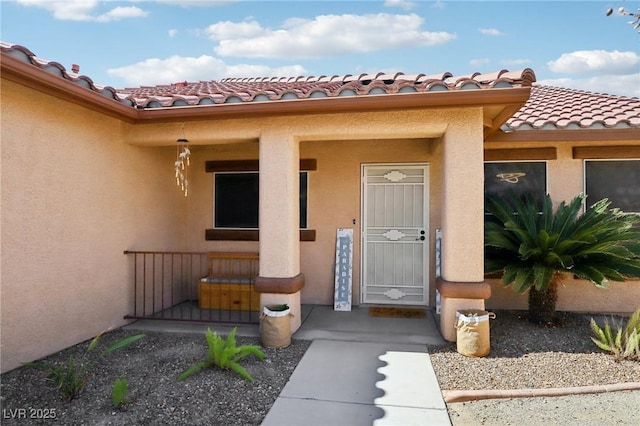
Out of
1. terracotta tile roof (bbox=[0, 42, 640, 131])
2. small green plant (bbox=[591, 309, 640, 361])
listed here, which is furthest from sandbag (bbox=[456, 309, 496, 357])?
terracotta tile roof (bbox=[0, 42, 640, 131])

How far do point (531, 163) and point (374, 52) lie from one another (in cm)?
491

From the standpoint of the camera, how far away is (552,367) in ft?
14.7

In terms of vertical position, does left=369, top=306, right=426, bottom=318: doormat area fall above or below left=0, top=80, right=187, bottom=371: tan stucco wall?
below

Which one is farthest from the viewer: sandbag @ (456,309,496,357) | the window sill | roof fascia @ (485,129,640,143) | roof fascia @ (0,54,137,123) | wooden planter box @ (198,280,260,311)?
the window sill

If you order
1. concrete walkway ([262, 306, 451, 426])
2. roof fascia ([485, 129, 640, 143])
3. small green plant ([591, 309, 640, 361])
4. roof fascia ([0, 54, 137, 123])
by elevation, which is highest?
roof fascia ([0, 54, 137, 123])

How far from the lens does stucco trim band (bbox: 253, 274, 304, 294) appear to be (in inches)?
216

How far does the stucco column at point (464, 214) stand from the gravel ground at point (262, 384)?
0.72 meters

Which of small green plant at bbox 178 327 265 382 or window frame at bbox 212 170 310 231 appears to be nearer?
small green plant at bbox 178 327 265 382

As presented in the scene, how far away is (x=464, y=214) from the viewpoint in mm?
5207

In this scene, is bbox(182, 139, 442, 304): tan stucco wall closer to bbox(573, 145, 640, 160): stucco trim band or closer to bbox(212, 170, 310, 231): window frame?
bbox(212, 170, 310, 231): window frame

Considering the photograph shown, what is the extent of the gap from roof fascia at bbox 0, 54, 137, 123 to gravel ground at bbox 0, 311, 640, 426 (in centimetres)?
314

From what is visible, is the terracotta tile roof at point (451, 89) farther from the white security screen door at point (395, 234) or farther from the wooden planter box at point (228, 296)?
the wooden planter box at point (228, 296)

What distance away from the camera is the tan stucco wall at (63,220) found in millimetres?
4371

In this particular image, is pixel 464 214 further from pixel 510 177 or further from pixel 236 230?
pixel 236 230
